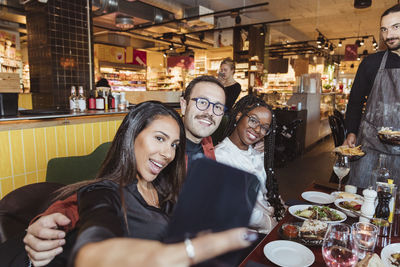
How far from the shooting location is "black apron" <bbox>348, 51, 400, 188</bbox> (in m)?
2.23

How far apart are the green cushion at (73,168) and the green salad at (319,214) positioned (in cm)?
155

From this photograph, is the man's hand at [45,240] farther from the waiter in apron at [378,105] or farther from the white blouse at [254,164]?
the waiter in apron at [378,105]

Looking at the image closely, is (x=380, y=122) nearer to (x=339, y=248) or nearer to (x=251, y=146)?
(x=251, y=146)

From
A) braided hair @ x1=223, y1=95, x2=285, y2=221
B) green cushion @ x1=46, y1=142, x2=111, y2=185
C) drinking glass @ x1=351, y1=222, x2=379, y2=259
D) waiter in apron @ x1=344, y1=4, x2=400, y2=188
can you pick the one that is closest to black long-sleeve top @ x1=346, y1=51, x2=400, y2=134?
waiter in apron @ x1=344, y1=4, x2=400, y2=188

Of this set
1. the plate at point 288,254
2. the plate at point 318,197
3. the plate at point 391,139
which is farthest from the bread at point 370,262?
the plate at point 391,139

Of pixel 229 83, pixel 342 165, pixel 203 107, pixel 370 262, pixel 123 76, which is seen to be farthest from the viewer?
pixel 123 76

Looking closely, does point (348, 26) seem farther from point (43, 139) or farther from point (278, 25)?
point (43, 139)

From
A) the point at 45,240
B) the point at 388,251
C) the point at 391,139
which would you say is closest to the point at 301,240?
the point at 388,251

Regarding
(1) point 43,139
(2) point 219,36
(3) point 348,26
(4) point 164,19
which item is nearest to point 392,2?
(3) point 348,26

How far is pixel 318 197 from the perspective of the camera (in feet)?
5.77

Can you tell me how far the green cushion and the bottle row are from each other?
1427 mm

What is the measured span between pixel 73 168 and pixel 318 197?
5.89 ft

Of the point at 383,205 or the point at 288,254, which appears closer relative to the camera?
the point at 288,254

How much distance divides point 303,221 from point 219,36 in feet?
32.8
